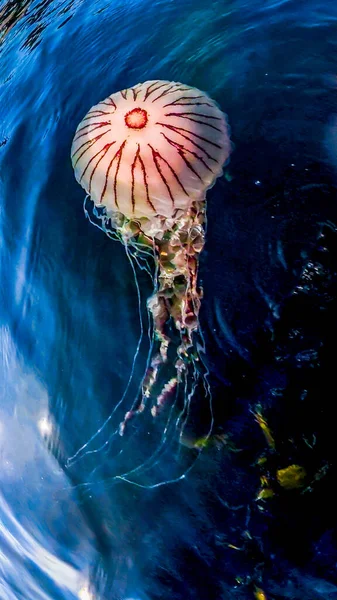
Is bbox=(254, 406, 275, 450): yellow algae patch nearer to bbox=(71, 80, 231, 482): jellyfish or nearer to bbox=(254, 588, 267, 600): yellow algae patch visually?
bbox=(71, 80, 231, 482): jellyfish

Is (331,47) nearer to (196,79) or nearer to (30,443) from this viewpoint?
(196,79)

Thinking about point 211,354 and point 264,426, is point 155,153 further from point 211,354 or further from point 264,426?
point 264,426

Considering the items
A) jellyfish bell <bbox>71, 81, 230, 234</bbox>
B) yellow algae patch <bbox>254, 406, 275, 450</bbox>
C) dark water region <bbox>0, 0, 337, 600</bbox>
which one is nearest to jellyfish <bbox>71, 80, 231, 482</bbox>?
jellyfish bell <bbox>71, 81, 230, 234</bbox>

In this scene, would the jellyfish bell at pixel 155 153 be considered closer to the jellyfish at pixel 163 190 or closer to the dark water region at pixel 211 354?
the jellyfish at pixel 163 190

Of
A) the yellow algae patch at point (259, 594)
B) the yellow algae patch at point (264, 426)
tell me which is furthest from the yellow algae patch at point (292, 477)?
the yellow algae patch at point (259, 594)

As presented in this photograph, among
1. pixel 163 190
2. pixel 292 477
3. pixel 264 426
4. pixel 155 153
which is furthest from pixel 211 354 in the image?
pixel 155 153

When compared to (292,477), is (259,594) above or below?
below
